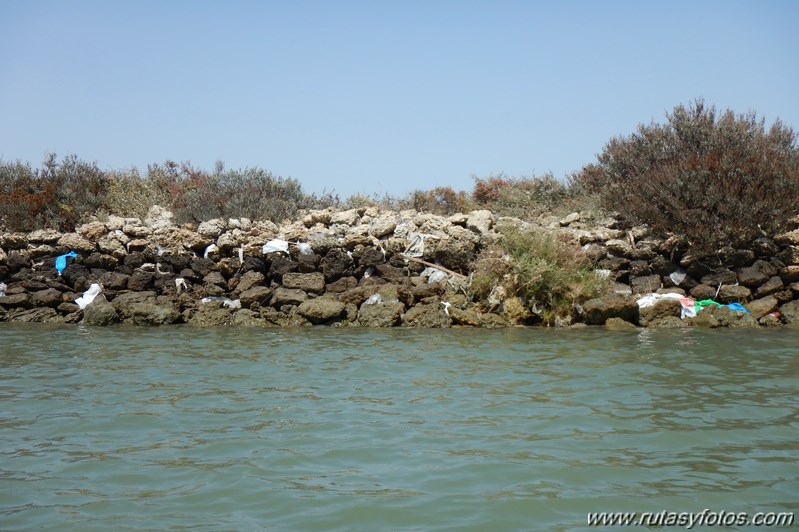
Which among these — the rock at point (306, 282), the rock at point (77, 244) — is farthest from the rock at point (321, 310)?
the rock at point (77, 244)

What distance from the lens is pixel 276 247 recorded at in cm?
1669

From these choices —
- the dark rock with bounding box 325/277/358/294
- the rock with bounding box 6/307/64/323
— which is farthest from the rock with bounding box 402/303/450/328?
the rock with bounding box 6/307/64/323

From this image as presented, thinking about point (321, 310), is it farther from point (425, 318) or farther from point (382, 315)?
point (425, 318)

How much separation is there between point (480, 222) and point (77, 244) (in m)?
9.54

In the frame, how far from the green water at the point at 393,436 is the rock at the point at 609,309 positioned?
2367 millimetres

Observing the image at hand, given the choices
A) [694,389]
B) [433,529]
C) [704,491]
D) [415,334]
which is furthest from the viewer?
[415,334]

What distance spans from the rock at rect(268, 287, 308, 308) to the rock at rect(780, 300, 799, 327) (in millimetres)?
9461

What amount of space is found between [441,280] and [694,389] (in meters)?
8.02

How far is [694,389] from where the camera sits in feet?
27.3

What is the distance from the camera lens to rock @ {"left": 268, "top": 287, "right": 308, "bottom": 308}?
15.4 metres

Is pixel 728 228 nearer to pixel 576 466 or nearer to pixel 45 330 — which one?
pixel 576 466

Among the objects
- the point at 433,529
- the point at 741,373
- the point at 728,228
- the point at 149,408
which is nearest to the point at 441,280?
the point at 728,228

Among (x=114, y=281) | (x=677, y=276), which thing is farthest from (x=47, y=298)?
(x=677, y=276)

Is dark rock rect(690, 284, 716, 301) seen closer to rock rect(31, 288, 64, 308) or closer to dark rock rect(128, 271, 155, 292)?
dark rock rect(128, 271, 155, 292)
